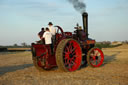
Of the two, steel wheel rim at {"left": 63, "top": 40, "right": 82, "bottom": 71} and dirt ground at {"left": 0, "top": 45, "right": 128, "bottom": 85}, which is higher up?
steel wheel rim at {"left": 63, "top": 40, "right": 82, "bottom": 71}

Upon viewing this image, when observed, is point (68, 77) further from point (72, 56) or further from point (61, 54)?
point (72, 56)

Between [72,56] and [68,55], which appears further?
[72,56]

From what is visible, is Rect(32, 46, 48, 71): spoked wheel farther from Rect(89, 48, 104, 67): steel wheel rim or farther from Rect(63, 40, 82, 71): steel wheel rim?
Rect(89, 48, 104, 67): steel wheel rim

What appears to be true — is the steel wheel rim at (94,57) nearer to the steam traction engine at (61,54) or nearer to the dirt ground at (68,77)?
the steam traction engine at (61,54)

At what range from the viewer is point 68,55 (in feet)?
24.2

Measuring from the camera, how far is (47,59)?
7.14m

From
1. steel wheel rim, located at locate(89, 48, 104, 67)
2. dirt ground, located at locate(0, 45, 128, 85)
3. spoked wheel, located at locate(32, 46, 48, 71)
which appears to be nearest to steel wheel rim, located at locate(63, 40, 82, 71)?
dirt ground, located at locate(0, 45, 128, 85)

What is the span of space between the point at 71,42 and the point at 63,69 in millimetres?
1314

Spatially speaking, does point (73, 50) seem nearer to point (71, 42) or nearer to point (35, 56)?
point (71, 42)

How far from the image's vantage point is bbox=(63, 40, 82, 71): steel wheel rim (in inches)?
289

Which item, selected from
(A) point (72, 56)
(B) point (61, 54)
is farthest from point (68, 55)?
(B) point (61, 54)

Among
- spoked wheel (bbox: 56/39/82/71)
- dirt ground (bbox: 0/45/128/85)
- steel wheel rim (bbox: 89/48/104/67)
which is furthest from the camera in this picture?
steel wheel rim (bbox: 89/48/104/67)

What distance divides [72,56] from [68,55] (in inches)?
16.0

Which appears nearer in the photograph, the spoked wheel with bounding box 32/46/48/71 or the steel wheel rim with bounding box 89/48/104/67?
the spoked wheel with bounding box 32/46/48/71
